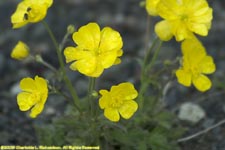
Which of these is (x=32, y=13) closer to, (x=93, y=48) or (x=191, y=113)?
(x=93, y=48)

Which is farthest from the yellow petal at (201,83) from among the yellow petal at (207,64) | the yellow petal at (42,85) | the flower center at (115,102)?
the yellow petal at (42,85)

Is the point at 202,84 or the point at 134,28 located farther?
the point at 134,28

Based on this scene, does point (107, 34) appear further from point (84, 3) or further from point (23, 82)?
point (84, 3)

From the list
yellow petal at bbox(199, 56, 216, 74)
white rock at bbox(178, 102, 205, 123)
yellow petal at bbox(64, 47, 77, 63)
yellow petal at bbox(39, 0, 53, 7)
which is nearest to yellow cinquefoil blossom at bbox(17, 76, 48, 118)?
yellow petal at bbox(64, 47, 77, 63)

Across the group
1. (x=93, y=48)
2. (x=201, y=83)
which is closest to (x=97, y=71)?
(x=93, y=48)

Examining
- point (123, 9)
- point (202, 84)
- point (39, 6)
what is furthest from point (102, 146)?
point (123, 9)

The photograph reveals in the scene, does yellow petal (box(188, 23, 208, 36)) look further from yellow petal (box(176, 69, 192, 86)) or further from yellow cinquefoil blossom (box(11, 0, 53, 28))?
yellow cinquefoil blossom (box(11, 0, 53, 28))
